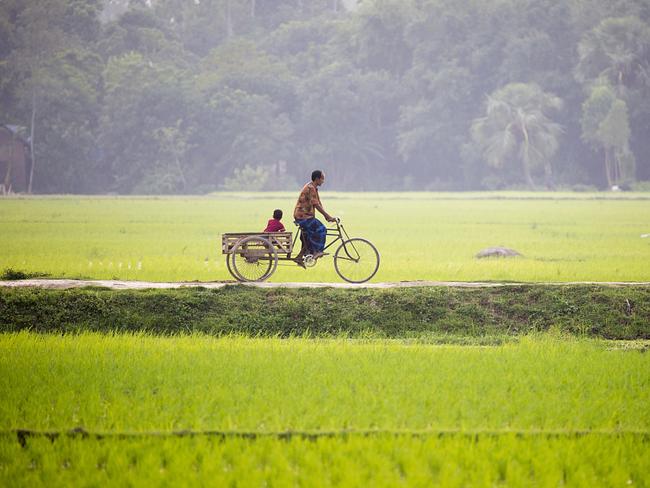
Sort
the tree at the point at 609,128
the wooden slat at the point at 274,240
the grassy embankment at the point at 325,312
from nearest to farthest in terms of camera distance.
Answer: the grassy embankment at the point at 325,312, the wooden slat at the point at 274,240, the tree at the point at 609,128

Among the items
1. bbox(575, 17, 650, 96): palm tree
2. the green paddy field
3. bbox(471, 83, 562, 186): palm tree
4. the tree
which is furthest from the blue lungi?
bbox(575, 17, 650, 96): palm tree

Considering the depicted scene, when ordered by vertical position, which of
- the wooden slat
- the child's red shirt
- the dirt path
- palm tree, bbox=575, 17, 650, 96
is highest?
palm tree, bbox=575, 17, 650, 96

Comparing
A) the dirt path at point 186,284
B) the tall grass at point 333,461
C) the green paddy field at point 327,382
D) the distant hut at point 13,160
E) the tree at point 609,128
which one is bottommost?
the tall grass at point 333,461

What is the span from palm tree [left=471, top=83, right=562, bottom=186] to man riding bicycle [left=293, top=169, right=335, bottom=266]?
47491 mm

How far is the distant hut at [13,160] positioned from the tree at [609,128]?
30.5 meters

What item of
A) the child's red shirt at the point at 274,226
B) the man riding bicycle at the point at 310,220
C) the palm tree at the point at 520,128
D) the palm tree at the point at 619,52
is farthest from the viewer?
the palm tree at the point at 619,52

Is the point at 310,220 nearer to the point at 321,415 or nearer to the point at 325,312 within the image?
the point at 325,312

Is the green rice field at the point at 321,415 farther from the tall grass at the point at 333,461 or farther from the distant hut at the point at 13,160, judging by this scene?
the distant hut at the point at 13,160

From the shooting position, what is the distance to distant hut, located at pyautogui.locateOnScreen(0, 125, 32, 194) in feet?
180

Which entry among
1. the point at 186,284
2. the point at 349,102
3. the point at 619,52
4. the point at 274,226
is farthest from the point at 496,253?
the point at 349,102

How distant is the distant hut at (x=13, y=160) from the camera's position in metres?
55.0

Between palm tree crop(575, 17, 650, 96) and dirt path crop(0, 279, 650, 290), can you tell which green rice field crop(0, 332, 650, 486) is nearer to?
dirt path crop(0, 279, 650, 290)

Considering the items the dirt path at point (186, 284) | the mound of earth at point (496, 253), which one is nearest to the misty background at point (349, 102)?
the mound of earth at point (496, 253)

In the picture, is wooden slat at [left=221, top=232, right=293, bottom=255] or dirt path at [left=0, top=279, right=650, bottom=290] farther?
wooden slat at [left=221, top=232, right=293, bottom=255]
